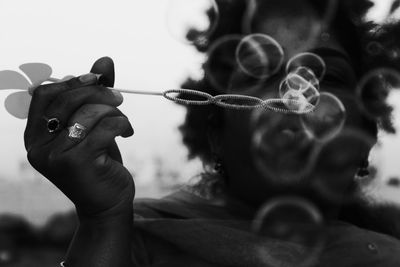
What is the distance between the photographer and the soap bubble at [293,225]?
71.6 inches

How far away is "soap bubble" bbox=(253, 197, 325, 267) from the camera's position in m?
1.82

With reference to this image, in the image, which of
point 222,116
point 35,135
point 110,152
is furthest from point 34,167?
point 222,116

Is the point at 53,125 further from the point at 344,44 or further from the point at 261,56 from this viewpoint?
the point at 344,44

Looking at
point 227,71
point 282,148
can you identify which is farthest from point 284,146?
point 227,71

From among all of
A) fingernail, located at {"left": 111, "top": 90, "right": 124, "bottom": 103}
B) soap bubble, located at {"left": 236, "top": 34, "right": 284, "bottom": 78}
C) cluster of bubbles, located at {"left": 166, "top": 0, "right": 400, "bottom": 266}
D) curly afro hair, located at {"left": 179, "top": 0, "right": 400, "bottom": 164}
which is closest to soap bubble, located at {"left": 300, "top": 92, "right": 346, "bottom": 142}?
cluster of bubbles, located at {"left": 166, "top": 0, "right": 400, "bottom": 266}

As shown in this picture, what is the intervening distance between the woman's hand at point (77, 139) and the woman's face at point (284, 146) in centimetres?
60

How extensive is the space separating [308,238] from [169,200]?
0.52 m

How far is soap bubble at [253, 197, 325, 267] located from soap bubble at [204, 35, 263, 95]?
39 cm

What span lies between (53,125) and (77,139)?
0.06 meters

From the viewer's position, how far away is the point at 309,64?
6.11 feet

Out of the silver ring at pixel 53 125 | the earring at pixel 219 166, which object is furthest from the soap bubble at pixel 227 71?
the silver ring at pixel 53 125

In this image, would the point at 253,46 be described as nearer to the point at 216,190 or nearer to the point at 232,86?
the point at 232,86

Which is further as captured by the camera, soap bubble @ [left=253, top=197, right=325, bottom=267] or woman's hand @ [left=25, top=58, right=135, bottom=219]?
soap bubble @ [left=253, top=197, right=325, bottom=267]

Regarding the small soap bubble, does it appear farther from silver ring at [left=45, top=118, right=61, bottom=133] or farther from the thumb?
silver ring at [left=45, top=118, right=61, bottom=133]
